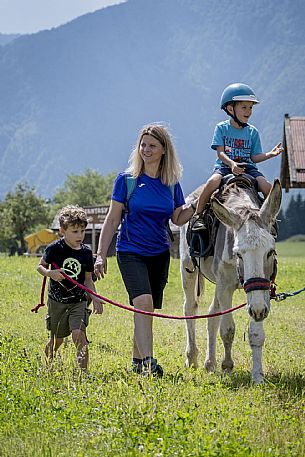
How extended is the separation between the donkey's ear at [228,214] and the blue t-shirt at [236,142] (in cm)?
130

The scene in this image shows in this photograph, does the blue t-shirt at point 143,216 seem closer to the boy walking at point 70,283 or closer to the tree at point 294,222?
the boy walking at point 70,283

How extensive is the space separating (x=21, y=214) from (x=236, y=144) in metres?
75.8

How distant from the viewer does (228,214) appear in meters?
6.92

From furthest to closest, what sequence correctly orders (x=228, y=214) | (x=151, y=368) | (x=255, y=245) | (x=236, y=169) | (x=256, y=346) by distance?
(x=236, y=169), (x=256, y=346), (x=228, y=214), (x=151, y=368), (x=255, y=245)

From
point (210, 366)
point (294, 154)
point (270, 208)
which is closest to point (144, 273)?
point (270, 208)

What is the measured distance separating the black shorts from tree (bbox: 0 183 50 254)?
7520cm

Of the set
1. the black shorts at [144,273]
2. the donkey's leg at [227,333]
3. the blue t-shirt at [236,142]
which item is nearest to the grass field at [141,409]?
the donkey's leg at [227,333]

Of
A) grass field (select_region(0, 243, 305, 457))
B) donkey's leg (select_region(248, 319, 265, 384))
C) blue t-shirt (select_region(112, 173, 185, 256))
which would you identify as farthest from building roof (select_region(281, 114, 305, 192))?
donkey's leg (select_region(248, 319, 265, 384))

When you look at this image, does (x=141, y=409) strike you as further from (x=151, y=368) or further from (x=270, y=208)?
(x=270, y=208)

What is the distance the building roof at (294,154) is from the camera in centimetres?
2860

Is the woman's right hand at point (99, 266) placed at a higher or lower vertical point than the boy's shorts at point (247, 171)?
lower

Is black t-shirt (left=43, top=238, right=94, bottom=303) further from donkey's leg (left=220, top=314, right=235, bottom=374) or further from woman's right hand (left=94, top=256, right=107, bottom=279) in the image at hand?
donkey's leg (left=220, top=314, right=235, bottom=374)

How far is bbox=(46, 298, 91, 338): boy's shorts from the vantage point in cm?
750

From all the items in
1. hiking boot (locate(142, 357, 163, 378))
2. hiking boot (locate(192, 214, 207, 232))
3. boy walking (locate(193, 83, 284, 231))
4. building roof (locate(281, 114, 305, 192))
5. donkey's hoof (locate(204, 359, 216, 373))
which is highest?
building roof (locate(281, 114, 305, 192))
